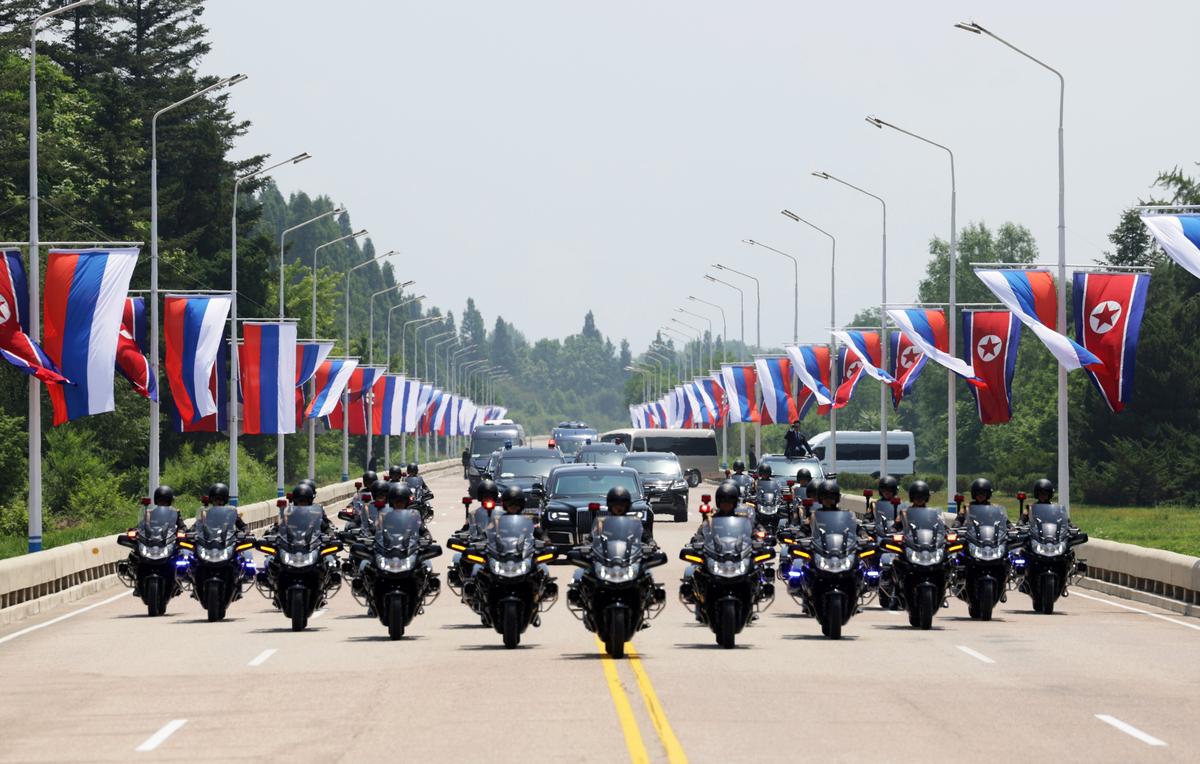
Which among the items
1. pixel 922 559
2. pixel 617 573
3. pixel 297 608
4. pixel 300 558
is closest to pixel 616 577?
pixel 617 573

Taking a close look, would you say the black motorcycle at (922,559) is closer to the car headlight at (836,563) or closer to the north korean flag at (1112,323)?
the car headlight at (836,563)

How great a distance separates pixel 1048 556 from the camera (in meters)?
25.7

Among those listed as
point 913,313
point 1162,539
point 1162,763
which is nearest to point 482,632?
point 1162,763

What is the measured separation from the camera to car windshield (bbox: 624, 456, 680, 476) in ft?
173

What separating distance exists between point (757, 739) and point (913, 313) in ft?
124

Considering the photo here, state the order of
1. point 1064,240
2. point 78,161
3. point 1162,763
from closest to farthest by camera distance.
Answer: point 1162,763 < point 1064,240 < point 78,161

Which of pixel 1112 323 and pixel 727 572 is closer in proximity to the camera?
pixel 727 572

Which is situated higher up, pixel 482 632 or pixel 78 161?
pixel 78 161

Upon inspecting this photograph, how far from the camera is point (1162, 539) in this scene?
45000mm

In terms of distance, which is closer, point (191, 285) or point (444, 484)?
point (191, 285)

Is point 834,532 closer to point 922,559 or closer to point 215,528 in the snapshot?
point 922,559

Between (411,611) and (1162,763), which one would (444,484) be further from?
(1162,763)

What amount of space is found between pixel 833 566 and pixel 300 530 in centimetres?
581

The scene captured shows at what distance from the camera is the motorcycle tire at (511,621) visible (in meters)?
20.6
